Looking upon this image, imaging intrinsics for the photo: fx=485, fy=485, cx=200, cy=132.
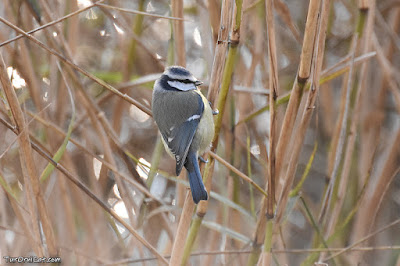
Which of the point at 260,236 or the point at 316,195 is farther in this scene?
the point at 316,195

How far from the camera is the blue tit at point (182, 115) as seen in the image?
1163 mm

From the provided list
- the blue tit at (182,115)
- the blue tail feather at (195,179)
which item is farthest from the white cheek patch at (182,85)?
the blue tail feather at (195,179)

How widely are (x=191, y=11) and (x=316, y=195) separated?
32.5 inches

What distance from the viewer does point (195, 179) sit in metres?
1.02

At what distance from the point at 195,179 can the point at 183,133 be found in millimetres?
210

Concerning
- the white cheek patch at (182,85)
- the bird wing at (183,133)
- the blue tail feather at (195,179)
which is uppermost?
the white cheek patch at (182,85)

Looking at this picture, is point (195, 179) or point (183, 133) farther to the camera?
point (183, 133)

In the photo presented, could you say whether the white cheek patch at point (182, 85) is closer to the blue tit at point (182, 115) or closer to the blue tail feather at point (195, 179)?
the blue tit at point (182, 115)

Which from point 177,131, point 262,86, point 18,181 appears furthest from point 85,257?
point 262,86

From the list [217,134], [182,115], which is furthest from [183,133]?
[217,134]

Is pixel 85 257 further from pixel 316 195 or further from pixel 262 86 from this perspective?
pixel 316 195

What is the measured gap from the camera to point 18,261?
1217 millimetres

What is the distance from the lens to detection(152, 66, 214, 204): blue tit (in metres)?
1.16

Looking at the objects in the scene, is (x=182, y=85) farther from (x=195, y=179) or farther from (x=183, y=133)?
(x=195, y=179)
